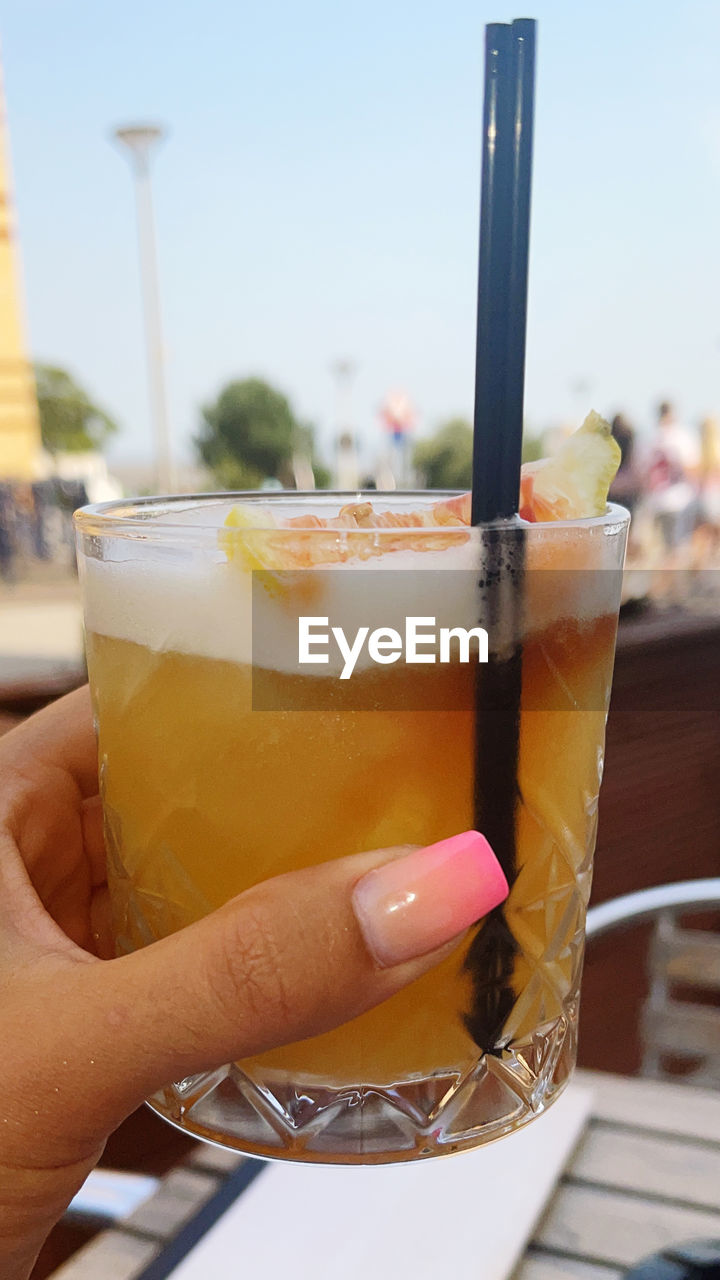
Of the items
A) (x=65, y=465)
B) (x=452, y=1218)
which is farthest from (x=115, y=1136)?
(x=65, y=465)

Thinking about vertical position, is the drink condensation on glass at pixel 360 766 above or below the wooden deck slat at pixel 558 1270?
above

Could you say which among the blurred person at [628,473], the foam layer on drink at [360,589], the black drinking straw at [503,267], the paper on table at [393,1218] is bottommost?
the paper on table at [393,1218]

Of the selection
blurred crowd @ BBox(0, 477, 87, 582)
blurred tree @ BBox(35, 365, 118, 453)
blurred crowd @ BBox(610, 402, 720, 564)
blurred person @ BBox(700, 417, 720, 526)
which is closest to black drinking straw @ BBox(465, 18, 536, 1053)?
blurred crowd @ BBox(610, 402, 720, 564)

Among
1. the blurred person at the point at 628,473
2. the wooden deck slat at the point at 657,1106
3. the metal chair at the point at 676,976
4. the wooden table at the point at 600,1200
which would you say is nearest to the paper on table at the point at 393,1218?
the wooden table at the point at 600,1200

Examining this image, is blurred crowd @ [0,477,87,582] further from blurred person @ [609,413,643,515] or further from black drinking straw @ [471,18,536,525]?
black drinking straw @ [471,18,536,525]

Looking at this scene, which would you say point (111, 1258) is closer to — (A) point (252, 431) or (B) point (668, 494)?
(B) point (668, 494)

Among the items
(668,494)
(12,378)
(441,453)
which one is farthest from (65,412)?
(668,494)

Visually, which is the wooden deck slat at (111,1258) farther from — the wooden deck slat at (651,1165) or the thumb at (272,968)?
the thumb at (272,968)

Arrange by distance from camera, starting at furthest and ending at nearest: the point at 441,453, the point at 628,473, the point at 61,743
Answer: the point at 441,453 → the point at 628,473 → the point at 61,743
